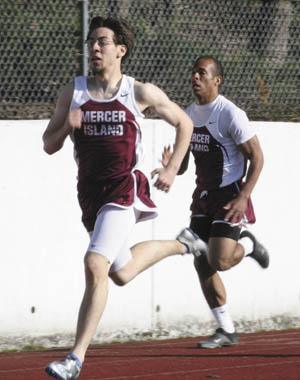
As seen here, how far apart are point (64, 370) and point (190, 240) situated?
2.16 meters

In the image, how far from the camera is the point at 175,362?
8609 millimetres

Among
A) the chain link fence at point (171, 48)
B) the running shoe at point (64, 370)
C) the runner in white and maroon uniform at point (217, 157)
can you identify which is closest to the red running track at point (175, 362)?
the running shoe at point (64, 370)

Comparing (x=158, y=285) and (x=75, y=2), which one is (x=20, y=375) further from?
(x=75, y=2)

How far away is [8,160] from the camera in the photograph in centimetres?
978

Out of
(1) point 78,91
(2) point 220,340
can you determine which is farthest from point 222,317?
(1) point 78,91

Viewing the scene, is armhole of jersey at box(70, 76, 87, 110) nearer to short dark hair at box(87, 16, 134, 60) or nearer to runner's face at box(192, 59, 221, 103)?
short dark hair at box(87, 16, 134, 60)

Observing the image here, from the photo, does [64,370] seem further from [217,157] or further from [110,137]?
[217,157]

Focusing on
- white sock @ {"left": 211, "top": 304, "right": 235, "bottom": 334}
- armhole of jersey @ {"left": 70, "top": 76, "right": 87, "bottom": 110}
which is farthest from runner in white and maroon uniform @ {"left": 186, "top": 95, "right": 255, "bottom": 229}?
armhole of jersey @ {"left": 70, "top": 76, "right": 87, "bottom": 110}

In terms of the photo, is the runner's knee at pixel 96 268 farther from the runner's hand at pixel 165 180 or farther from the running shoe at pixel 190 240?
the running shoe at pixel 190 240

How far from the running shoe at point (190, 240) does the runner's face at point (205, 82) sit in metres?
1.06

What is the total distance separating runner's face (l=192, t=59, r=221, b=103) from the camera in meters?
9.60

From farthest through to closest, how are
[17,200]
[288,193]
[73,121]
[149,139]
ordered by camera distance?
[288,193], [149,139], [17,200], [73,121]

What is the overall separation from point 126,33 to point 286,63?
434 centimetres

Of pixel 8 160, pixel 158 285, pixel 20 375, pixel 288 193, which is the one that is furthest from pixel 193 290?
pixel 20 375
